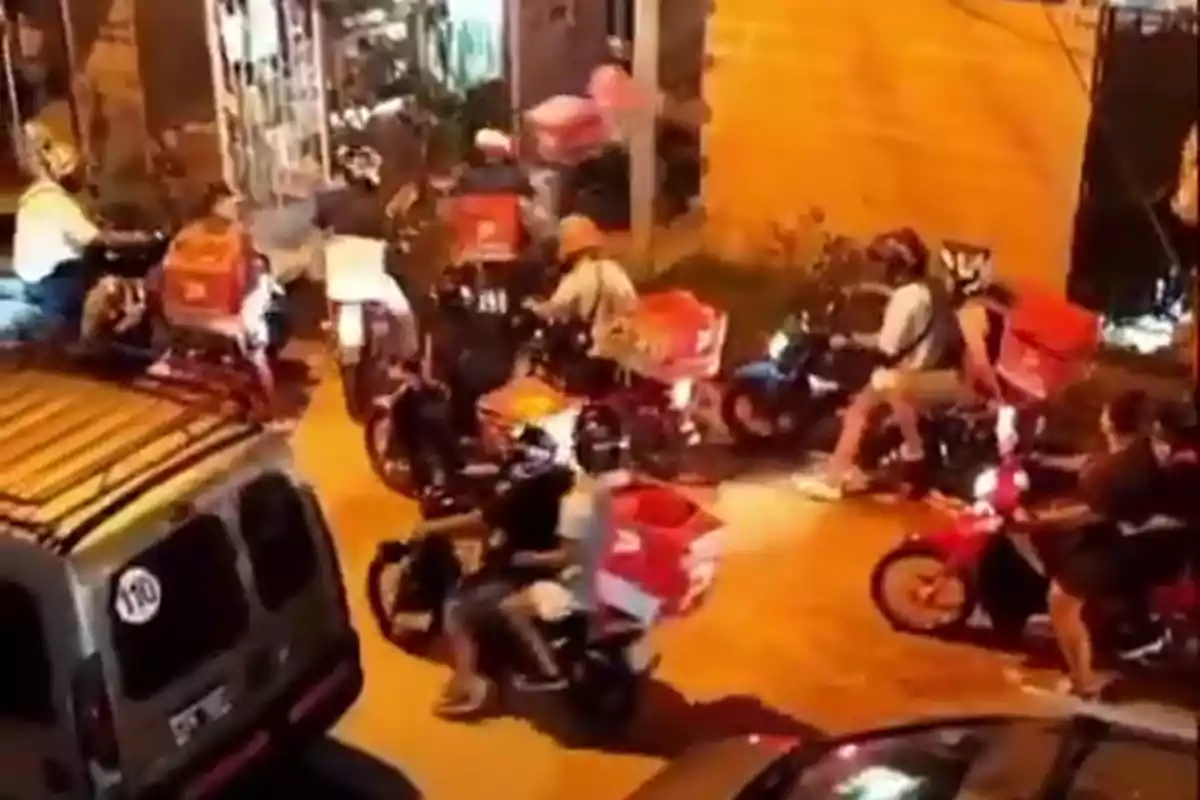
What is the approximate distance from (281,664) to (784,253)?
0.56 metres

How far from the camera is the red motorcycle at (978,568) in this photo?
3.98 ft

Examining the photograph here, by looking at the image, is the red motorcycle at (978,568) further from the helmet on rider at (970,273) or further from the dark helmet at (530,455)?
the dark helmet at (530,455)

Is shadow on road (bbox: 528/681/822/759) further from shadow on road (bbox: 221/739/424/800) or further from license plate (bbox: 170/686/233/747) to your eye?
license plate (bbox: 170/686/233/747)

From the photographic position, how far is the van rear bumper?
4.87 feet

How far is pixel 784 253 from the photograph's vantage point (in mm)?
1256

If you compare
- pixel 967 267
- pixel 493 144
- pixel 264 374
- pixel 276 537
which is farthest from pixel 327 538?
pixel 967 267

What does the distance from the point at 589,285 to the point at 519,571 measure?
232 mm

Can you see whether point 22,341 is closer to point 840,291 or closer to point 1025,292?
point 840,291

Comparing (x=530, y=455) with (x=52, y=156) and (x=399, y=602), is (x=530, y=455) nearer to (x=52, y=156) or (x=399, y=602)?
(x=399, y=602)

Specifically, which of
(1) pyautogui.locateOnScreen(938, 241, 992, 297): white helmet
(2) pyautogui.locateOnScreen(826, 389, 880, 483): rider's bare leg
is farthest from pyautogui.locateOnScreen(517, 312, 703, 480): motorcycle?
(1) pyautogui.locateOnScreen(938, 241, 992, 297): white helmet

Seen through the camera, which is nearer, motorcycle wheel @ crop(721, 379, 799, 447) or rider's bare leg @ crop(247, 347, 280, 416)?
motorcycle wheel @ crop(721, 379, 799, 447)

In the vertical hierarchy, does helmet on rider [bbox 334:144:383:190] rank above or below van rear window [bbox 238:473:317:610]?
above

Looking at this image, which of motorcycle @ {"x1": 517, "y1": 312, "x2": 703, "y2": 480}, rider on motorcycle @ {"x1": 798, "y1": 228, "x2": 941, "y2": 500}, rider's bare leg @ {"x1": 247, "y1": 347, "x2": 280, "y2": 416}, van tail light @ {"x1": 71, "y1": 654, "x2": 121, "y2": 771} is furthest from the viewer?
rider's bare leg @ {"x1": 247, "y1": 347, "x2": 280, "y2": 416}

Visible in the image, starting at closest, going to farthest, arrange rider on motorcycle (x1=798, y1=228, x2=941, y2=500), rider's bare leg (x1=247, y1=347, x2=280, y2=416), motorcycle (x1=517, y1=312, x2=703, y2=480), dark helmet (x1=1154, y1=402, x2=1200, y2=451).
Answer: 1. dark helmet (x1=1154, y1=402, x2=1200, y2=451)
2. rider on motorcycle (x1=798, y1=228, x2=941, y2=500)
3. motorcycle (x1=517, y1=312, x2=703, y2=480)
4. rider's bare leg (x1=247, y1=347, x2=280, y2=416)
